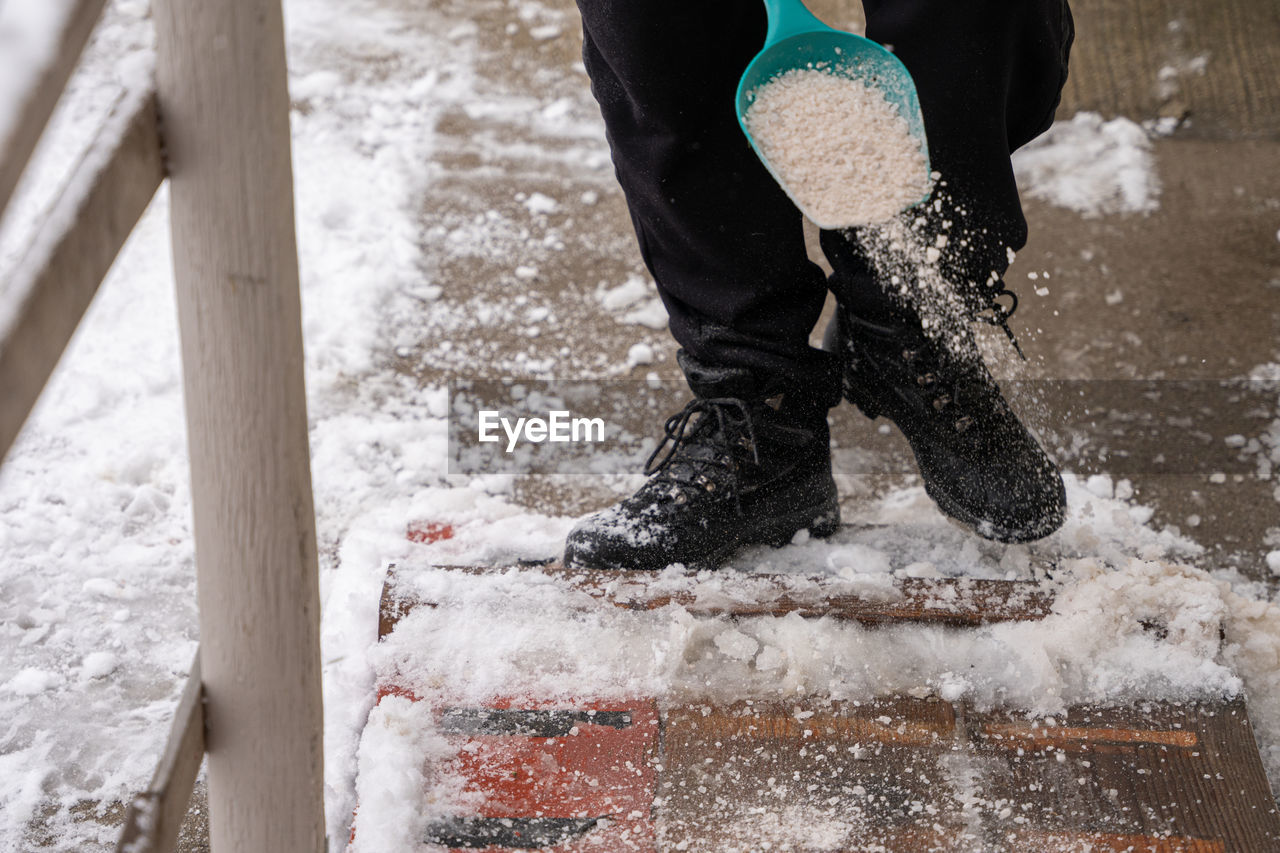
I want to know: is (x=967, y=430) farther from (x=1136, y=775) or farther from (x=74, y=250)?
(x=74, y=250)

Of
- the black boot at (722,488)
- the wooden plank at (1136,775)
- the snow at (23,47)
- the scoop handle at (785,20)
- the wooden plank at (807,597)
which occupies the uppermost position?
the scoop handle at (785,20)

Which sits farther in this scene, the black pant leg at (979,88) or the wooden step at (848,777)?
the black pant leg at (979,88)

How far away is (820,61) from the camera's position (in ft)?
4.62

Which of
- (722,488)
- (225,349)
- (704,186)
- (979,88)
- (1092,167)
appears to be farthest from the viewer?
(1092,167)

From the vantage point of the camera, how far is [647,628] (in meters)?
1.30

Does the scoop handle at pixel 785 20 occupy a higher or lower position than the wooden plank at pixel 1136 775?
higher

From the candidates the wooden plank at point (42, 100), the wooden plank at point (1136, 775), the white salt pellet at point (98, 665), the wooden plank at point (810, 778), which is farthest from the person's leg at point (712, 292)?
the wooden plank at point (42, 100)

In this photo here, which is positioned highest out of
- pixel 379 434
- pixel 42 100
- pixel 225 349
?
pixel 42 100

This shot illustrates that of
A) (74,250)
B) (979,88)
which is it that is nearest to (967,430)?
(979,88)

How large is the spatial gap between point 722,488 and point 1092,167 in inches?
63.3

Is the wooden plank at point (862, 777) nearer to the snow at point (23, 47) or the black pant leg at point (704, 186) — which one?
the black pant leg at point (704, 186)

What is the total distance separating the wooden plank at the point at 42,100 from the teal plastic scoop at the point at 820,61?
2.85 ft

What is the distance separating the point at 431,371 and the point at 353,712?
929mm

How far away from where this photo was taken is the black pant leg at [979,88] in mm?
1220
